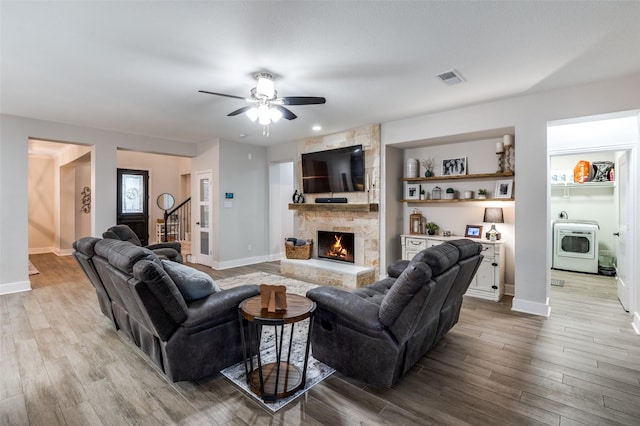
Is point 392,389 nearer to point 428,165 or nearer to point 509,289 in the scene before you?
point 509,289

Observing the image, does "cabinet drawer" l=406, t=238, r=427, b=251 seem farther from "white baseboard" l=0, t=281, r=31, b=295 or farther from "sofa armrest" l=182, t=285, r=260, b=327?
"white baseboard" l=0, t=281, r=31, b=295

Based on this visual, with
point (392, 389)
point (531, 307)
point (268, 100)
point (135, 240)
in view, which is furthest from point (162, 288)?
point (531, 307)

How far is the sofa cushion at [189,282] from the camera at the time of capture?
90.3 inches

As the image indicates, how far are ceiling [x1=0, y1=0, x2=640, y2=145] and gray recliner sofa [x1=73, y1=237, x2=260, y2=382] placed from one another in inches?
68.9

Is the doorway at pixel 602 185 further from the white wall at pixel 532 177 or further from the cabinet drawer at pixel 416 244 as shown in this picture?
the cabinet drawer at pixel 416 244

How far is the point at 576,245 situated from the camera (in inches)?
231

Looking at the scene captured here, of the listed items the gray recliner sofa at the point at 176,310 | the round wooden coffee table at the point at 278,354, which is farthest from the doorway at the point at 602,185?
the gray recliner sofa at the point at 176,310

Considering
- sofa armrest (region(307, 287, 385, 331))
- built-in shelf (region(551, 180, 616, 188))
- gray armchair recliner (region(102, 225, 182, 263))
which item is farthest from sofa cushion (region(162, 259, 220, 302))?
built-in shelf (region(551, 180, 616, 188))

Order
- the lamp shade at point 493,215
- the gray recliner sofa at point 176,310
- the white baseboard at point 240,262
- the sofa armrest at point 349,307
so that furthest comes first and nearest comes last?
the white baseboard at point 240,262 → the lamp shade at point 493,215 → the sofa armrest at point 349,307 → the gray recliner sofa at point 176,310

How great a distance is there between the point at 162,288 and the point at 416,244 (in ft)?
13.0

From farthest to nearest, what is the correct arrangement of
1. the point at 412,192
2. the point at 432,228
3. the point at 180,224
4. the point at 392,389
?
the point at 180,224
the point at 412,192
the point at 432,228
the point at 392,389

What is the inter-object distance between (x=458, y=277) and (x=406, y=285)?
2.66ft

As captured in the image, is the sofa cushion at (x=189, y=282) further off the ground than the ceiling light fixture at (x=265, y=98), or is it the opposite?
the ceiling light fixture at (x=265, y=98)

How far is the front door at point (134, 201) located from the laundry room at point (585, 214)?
1041 cm
